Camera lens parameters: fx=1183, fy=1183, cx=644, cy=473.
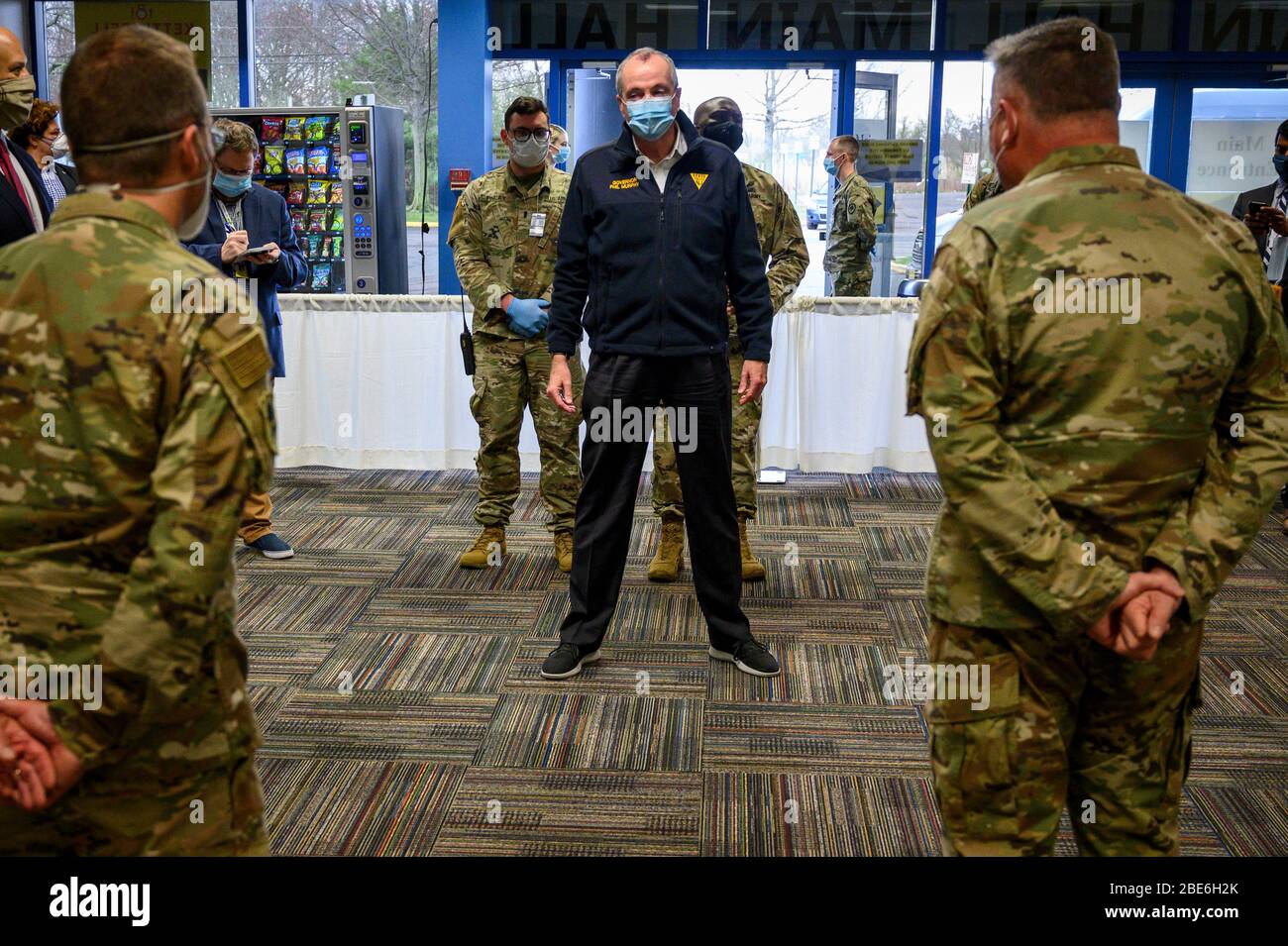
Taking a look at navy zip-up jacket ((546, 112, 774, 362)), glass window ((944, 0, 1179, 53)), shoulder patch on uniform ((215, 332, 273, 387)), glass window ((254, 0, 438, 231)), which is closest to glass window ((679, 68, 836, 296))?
glass window ((944, 0, 1179, 53))

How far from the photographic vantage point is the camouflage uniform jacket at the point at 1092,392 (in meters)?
1.46

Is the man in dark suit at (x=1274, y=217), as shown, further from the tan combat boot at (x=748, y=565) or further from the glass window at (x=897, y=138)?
the glass window at (x=897, y=138)

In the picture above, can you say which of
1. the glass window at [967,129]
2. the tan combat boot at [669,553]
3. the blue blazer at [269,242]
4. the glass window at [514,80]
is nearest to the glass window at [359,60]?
the glass window at [514,80]

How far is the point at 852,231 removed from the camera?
7621mm

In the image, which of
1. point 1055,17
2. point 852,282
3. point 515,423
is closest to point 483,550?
point 515,423

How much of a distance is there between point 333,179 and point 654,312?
498 cm

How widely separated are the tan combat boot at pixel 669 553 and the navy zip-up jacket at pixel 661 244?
1198mm

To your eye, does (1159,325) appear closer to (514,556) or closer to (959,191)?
(514,556)

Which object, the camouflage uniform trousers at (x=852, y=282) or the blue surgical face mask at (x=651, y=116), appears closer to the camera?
the blue surgical face mask at (x=651, y=116)

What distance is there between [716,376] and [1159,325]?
1.75 metres

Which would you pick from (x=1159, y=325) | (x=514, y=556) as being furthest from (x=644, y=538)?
(x=1159, y=325)

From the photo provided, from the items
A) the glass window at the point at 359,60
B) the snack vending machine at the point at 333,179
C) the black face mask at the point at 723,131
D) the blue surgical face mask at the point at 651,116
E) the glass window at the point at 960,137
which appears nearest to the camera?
the blue surgical face mask at the point at 651,116

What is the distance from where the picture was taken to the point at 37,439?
1294 mm
